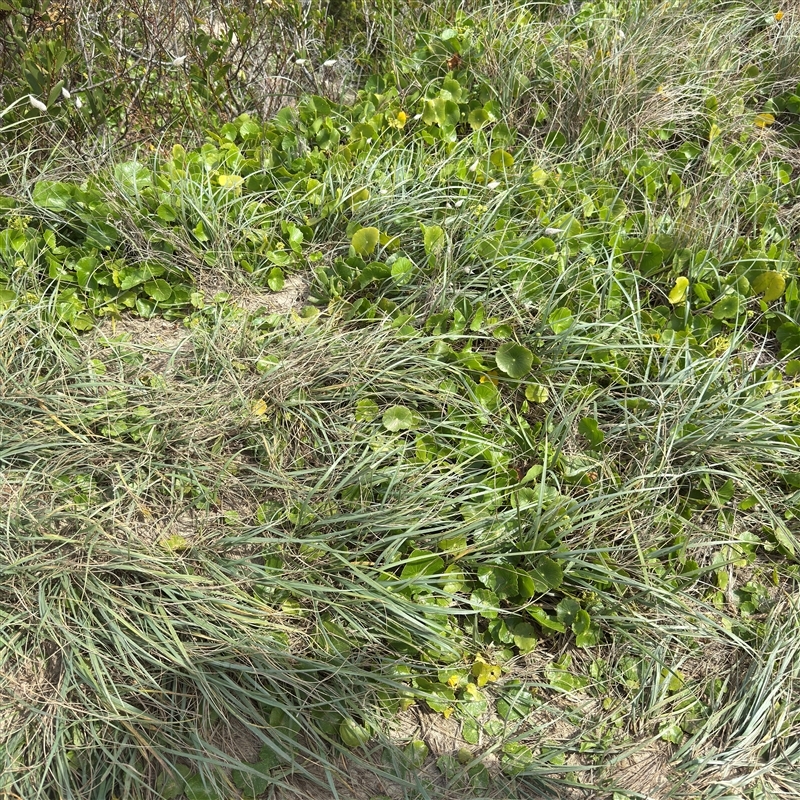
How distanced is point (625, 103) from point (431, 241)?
1.28 meters

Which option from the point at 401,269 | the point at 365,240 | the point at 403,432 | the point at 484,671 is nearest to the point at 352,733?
the point at 484,671

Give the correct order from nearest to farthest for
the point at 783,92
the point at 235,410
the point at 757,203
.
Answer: the point at 235,410 → the point at 757,203 → the point at 783,92

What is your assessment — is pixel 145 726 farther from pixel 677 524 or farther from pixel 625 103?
pixel 625 103

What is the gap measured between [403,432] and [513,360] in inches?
18.6

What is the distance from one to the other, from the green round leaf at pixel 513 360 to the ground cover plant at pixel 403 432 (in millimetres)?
14

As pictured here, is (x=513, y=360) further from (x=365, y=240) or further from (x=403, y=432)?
(x=365, y=240)

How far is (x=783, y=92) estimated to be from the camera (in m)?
3.34

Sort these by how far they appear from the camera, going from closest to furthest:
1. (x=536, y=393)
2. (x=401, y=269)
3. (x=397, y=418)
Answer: (x=397, y=418) → (x=536, y=393) → (x=401, y=269)

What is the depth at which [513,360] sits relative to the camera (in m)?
2.38

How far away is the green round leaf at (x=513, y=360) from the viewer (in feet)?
7.73

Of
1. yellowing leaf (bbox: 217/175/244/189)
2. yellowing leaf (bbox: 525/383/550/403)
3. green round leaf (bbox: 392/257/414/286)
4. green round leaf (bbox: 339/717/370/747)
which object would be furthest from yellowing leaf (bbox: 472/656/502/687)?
yellowing leaf (bbox: 217/175/244/189)

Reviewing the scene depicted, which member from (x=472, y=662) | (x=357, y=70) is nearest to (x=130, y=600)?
(x=472, y=662)

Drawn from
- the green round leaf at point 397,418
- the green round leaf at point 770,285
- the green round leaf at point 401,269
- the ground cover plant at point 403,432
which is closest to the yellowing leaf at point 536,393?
the ground cover plant at point 403,432

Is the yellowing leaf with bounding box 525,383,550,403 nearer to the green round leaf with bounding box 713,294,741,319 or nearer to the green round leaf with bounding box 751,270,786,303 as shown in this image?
the green round leaf with bounding box 713,294,741,319
